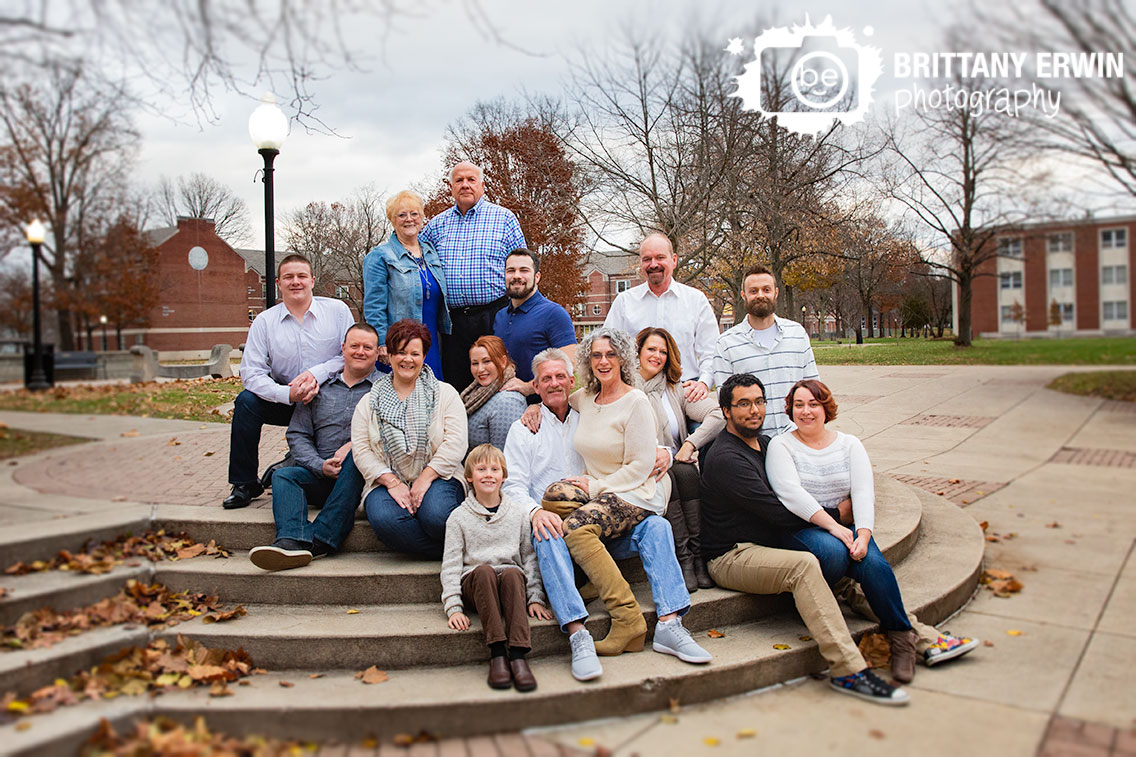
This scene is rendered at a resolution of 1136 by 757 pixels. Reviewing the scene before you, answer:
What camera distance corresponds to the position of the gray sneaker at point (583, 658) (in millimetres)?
2920

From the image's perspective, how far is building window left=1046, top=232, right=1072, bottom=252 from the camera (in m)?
4.80

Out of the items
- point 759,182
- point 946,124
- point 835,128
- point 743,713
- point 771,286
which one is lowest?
point 743,713

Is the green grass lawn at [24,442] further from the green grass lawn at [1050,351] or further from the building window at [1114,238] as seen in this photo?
the building window at [1114,238]

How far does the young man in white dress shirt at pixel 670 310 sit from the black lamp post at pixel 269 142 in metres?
2.40

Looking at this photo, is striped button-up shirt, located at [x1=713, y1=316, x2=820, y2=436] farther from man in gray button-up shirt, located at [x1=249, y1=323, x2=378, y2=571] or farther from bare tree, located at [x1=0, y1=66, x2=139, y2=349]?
bare tree, located at [x1=0, y1=66, x2=139, y2=349]

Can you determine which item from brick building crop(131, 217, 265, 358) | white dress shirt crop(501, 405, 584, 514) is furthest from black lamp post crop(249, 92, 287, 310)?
white dress shirt crop(501, 405, 584, 514)

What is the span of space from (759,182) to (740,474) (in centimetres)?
1125

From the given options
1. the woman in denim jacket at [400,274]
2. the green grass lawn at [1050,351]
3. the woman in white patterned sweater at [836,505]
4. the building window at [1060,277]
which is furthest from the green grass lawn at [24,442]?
the building window at [1060,277]

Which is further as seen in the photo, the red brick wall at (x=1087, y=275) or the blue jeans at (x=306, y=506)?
the red brick wall at (x=1087, y=275)

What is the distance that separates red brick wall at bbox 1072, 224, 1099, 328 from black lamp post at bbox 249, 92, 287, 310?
5288 mm

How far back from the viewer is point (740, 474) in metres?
3.55

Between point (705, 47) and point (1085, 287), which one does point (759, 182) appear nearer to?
point (705, 47)

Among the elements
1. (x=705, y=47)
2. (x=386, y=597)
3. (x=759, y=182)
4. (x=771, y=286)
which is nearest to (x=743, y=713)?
(x=386, y=597)

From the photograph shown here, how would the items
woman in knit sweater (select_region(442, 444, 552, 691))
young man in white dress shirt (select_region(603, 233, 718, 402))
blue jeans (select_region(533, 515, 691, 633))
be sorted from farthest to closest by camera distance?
young man in white dress shirt (select_region(603, 233, 718, 402))
blue jeans (select_region(533, 515, 691, 633))
woman in knit sweater (select_region(442, 444, 552, 691))
